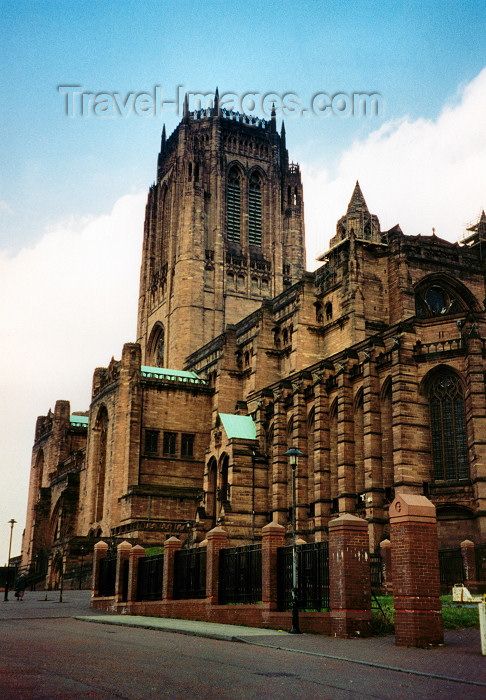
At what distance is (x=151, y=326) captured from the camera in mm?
84312

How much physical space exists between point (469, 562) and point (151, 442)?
107ft

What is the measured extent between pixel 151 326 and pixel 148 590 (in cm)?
5614

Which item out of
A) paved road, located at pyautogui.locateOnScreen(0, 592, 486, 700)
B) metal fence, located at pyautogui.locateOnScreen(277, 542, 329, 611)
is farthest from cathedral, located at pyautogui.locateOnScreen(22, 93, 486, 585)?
paved road, located at pyautogui.locateOnScreen(0, 592, 486, 700)

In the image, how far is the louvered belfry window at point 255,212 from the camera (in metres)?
83.4

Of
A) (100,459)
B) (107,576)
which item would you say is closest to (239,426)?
(100,459)

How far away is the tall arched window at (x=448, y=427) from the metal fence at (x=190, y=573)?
15.6 m

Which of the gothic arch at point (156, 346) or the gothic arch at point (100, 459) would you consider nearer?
the gothic arch at point (100, 459)

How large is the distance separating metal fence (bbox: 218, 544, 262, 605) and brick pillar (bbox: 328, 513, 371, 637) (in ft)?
13.9

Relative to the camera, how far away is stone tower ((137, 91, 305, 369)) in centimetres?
7744

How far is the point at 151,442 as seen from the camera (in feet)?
191

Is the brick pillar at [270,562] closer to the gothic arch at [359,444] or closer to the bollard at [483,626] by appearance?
the bollard at [483,626]

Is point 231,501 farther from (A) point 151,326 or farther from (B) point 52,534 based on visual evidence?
(A) point 151,326

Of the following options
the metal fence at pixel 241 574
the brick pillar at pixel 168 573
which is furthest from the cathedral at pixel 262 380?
the metal fence at pixel 241 574

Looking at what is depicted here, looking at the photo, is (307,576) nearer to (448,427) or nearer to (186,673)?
(186,673)
